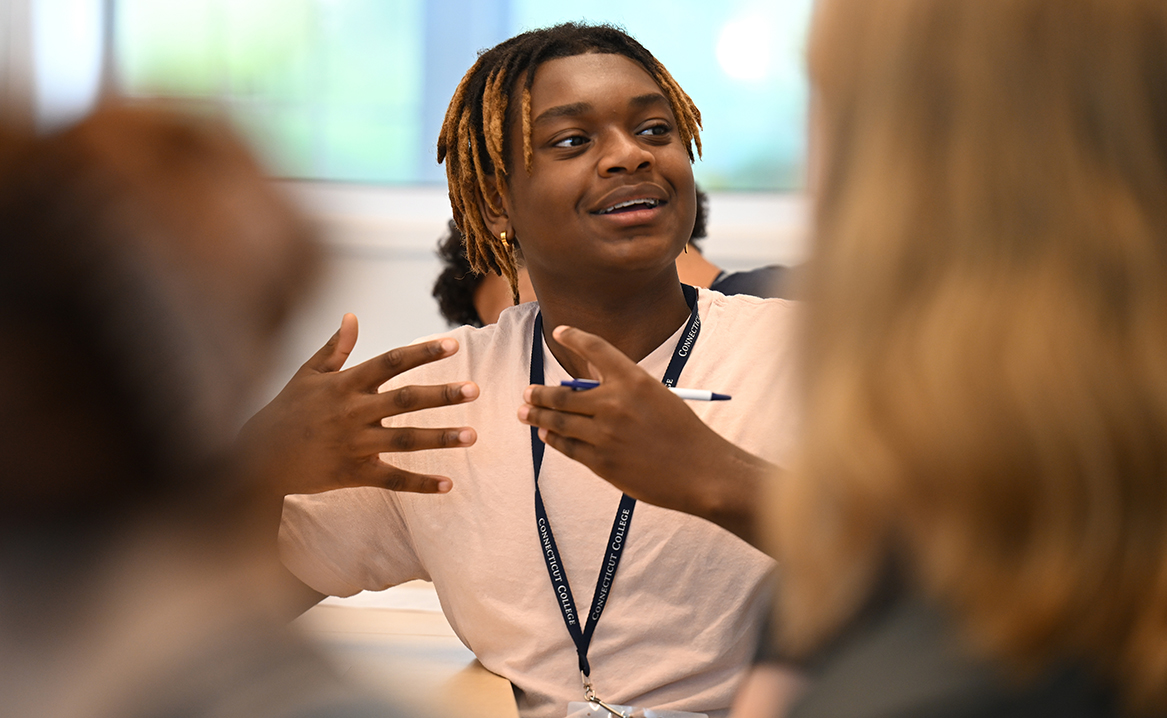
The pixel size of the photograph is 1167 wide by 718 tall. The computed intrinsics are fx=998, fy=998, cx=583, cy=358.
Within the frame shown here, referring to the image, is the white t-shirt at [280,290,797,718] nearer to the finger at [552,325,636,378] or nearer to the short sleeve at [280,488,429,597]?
the short sleeve at [280,488,429,597]

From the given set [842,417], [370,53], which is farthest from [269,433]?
[370,53]

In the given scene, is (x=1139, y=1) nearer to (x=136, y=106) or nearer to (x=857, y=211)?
(x=857, y=211)

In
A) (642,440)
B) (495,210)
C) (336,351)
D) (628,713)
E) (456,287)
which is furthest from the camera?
(456,287)

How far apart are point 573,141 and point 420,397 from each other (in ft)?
1.56

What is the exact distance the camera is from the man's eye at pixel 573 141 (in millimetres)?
1471

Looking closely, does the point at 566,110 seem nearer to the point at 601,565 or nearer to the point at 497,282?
the point at 601,565

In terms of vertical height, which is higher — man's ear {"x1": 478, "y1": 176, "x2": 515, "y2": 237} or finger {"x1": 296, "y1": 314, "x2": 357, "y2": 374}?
man's ear {"x1": 478, "y1": 176, "x2": 515, "y2": 237}

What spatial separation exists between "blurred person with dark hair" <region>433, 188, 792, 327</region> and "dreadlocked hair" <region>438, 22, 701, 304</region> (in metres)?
0.66

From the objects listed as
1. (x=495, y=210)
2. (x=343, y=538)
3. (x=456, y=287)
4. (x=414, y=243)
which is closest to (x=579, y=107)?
(x=495, y=210)

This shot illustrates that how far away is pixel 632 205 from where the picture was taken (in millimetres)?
1423

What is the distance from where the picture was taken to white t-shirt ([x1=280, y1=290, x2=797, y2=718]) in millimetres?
1282

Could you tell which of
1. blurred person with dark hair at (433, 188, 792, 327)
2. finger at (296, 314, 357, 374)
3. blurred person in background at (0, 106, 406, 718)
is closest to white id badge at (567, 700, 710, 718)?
finger at (296, 314, 357, 374)

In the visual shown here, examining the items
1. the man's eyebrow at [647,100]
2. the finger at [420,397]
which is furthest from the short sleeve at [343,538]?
the man's eyebrow at [647,100]

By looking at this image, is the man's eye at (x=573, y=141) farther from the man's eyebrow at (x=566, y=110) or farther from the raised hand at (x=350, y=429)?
the raised hand at (x=350, y=429)
